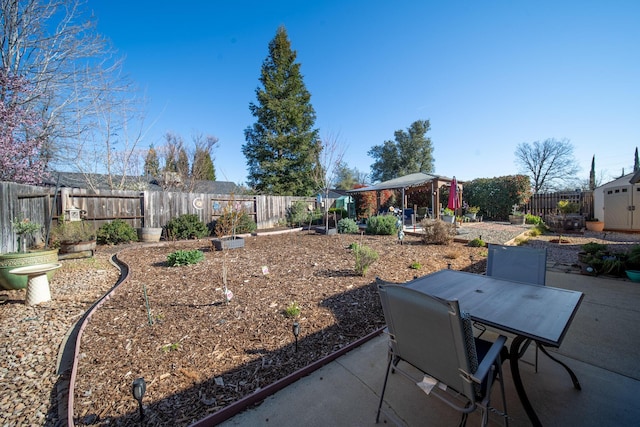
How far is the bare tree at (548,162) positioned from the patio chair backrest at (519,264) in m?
30.0

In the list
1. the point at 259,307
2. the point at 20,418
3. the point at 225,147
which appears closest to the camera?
the point at 20,418

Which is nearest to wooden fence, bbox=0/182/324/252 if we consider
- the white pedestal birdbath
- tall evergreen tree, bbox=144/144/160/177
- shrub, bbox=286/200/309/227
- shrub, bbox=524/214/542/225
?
shrub, bbox=286/200/309/227

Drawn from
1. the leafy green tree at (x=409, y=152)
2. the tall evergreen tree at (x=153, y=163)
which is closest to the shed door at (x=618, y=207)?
the leafy green tree at (x=409, y=152)

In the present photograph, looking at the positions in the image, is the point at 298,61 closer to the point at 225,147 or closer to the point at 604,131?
the point at 225,147

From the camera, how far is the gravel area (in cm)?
186

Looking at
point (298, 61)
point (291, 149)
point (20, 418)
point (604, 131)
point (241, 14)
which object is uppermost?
point (298, 61)

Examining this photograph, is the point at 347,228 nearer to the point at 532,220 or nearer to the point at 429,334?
the point at 429,334

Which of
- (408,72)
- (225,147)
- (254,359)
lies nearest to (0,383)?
(254,359)

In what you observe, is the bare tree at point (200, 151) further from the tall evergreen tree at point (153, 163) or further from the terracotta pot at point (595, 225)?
the terracotta pot at point (595, 225)

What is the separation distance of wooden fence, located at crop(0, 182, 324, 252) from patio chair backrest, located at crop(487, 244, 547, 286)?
7.45 metres

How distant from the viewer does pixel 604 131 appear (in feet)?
37.8

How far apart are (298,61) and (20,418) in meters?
23.7

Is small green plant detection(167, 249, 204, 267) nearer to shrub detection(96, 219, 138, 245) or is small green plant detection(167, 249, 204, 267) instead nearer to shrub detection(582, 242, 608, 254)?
shrub detection(96, 219, 138, 245)

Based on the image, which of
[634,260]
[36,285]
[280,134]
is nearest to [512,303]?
[634,260]
